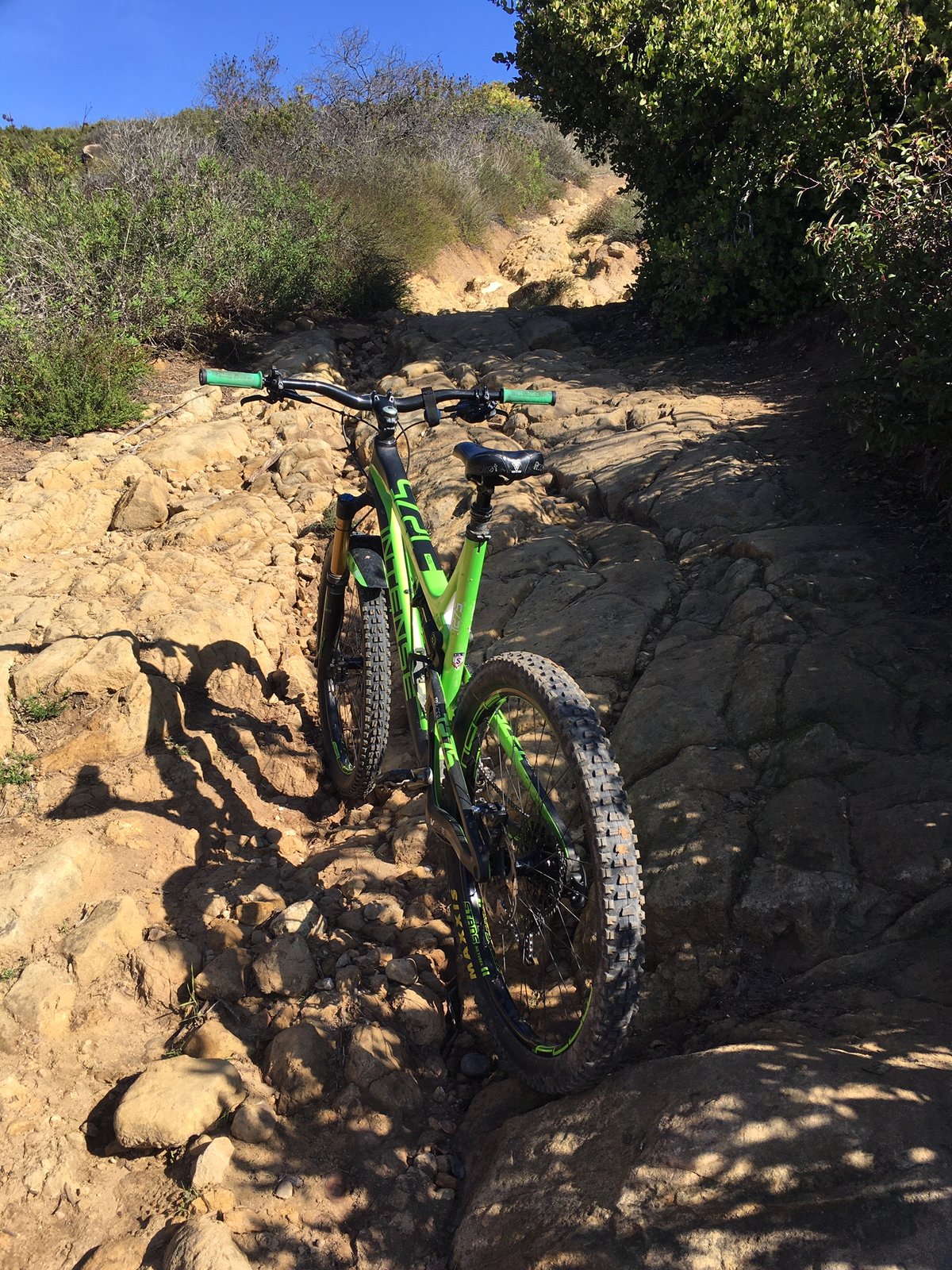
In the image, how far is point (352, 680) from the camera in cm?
395

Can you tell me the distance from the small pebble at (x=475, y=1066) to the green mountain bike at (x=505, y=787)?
12 centimetres

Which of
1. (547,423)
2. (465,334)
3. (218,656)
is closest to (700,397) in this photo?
(547,423)

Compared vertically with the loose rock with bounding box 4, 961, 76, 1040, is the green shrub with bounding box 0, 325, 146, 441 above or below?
above

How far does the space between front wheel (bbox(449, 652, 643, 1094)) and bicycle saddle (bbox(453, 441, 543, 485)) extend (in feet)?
1.56

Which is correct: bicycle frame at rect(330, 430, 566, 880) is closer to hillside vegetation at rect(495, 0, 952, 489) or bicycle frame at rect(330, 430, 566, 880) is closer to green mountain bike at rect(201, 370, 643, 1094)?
→ green mountain bike at rect(201, 370, 643, 1094)

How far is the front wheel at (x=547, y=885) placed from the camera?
1.96 meters

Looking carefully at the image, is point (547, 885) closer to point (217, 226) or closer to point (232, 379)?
point (232, 379)

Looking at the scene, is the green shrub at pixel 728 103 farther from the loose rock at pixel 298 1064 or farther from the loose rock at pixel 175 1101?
the loose rock at pixel 175 1101

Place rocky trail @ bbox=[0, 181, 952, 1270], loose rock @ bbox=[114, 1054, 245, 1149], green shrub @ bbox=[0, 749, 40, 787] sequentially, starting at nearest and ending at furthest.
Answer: rocky trail @ bbox=[0, 181, 952, 1270] < loose rock @ bbox=[114, 1054, 245, 1149] < green shrub @ bbox=[0, 749, 40, 787]

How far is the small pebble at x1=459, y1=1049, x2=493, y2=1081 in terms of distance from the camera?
2572 mm

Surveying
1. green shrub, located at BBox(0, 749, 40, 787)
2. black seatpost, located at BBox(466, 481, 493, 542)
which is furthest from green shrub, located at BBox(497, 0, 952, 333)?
green shrub, located at BBox(0, 749, 40, 787)

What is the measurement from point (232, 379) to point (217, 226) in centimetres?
670

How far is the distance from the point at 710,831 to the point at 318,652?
1.91 metres

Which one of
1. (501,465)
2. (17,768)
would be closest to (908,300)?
(501,465)
